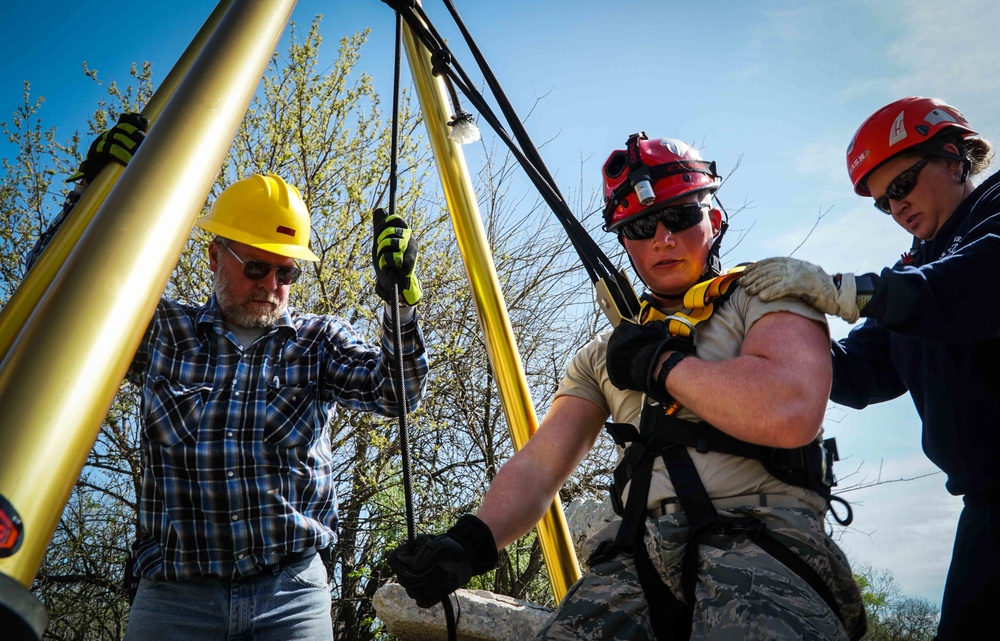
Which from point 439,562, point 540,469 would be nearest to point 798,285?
point 540,469

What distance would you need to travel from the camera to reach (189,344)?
2996mm

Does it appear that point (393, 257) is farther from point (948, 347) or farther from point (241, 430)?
point (948, 347)

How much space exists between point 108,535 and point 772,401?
22.7ft

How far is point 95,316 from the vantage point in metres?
0.97

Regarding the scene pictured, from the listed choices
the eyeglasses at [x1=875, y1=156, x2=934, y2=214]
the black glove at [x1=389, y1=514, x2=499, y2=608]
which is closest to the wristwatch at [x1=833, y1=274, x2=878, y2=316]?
the eyeglasses at [x1=875, y1=156, x2=934, y2=214]

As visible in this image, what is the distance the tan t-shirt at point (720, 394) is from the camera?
81.4 inches

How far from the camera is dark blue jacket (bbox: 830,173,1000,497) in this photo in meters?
2.48

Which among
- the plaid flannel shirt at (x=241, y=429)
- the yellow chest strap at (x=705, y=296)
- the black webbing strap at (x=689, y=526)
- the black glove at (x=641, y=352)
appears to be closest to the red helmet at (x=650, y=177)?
the yellow chest strap at (x=705, y=296)

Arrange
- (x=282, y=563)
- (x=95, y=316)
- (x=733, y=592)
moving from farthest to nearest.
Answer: (x=282, y=563), (x=733, y=592), (x=95, y=316)

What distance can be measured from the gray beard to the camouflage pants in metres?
1.65

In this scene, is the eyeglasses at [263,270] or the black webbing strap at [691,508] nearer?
the black webbing strap at [691,508]

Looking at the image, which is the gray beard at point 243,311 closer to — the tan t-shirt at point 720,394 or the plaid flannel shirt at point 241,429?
the plaid flannel shirt at point 241,429

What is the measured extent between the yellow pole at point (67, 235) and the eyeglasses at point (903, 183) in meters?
2.87

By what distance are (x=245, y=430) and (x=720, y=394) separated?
5.61 feet
